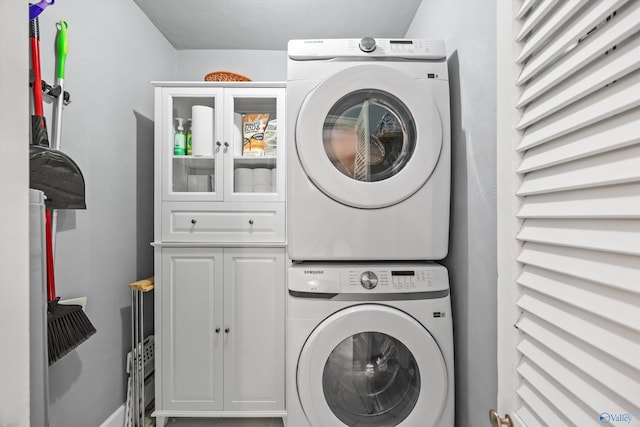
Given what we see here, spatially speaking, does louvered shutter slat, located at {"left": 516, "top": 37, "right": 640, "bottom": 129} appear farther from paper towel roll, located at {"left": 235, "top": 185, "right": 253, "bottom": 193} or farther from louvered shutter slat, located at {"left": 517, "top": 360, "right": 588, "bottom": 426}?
paper towel roll, located at {"left": 235, "top": 185, "right": 253, "bottom": 193}

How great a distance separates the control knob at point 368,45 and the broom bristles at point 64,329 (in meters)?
1.56

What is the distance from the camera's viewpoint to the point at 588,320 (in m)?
0.50

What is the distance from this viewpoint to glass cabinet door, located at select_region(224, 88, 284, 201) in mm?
1853

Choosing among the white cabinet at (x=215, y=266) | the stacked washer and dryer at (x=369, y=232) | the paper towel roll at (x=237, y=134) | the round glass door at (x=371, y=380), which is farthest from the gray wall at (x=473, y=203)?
the paper towel roll at (x=237, y=134)

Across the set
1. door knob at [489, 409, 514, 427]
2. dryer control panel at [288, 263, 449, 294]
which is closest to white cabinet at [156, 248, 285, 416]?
dryer control panel at [288, 263, 449, 294]

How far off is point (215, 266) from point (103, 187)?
0.69 m

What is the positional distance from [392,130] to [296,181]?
45 centimetres

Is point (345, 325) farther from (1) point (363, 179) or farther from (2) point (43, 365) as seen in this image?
(2) point (43, 365)

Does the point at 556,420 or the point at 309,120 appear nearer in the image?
the point at 556,420

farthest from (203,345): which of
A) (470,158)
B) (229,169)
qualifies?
(470,158)

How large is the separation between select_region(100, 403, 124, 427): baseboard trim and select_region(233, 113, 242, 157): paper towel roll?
1538mm

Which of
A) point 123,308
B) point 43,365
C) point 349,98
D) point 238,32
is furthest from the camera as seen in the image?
point 238,32

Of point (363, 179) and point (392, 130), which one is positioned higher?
point (392, 130)

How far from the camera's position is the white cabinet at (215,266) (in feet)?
5.88
